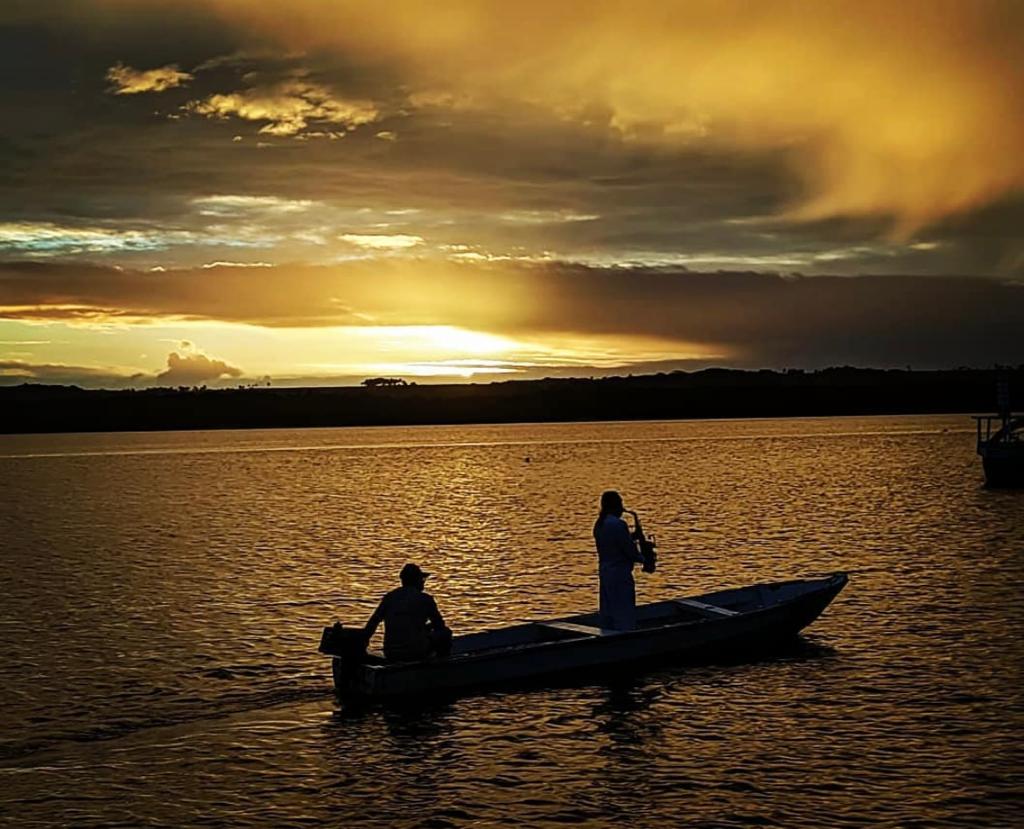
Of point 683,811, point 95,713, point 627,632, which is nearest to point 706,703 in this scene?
point 627,632

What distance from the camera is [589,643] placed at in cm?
2389

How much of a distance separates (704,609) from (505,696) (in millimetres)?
5763

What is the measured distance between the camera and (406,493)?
3898 inches

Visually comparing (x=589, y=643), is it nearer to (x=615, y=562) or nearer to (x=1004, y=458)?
(x=615, y=562)

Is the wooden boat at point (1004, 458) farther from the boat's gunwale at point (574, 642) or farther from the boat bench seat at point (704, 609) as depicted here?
the boat bench seat at point (704, 609)

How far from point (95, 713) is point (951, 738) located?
15862 millimetres

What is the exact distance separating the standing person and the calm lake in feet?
4.54

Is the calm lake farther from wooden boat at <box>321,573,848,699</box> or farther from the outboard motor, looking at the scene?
the outboard motor

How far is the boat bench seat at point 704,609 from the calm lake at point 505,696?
1.15 metres

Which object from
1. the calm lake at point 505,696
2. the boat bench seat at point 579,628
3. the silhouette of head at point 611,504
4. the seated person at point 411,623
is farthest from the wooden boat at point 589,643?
the silhouette of head at point 611,504

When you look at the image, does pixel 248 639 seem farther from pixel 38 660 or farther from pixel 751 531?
pixel 751 531

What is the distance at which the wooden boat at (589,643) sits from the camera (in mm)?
22281

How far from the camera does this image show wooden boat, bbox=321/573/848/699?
73.1 feet

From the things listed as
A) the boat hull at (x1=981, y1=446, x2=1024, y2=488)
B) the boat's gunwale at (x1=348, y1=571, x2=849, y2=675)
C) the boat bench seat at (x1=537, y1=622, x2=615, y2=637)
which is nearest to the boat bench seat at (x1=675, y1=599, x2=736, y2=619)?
the boat's gunwale at (x1=348, y1=571, x2=849, y2=675)
